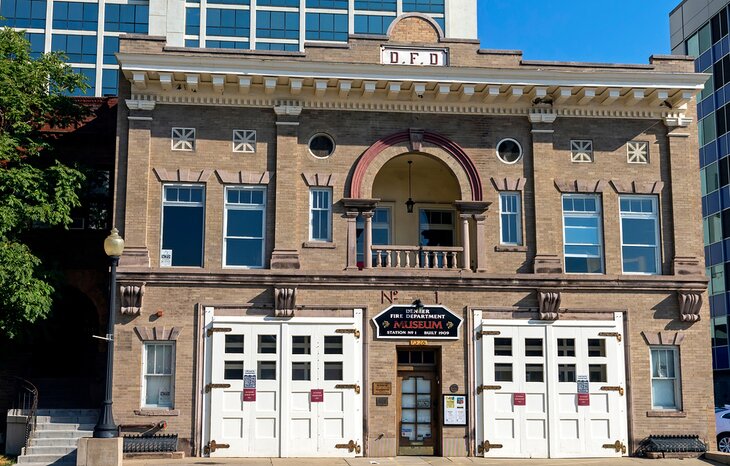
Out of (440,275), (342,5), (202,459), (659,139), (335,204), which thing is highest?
(342,5)

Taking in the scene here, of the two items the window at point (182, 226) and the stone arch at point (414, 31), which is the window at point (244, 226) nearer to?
the window at point (182, 226)

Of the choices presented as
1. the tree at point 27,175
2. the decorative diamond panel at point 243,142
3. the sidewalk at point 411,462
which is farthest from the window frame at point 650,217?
the tree at point 27,175

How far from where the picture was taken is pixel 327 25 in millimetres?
68375

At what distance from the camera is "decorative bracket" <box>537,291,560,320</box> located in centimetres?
2266

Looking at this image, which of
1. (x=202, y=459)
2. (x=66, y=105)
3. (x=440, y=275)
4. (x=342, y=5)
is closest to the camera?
(x=202, y=459)

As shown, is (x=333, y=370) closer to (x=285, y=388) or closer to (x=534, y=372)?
(x=285, y=388)

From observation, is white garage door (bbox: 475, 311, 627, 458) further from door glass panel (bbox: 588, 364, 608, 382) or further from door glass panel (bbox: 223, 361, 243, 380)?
door glass panel (bbox: 223, 361, 243, 380)

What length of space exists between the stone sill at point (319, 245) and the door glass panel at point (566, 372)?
6532mm

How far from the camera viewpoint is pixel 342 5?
225ft

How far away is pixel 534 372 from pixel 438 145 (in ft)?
20.8

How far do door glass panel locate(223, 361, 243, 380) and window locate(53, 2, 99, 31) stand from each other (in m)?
54.5

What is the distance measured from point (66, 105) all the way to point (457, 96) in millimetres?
10647

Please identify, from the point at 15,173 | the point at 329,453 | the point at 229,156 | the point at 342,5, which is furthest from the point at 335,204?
the point at 342,5

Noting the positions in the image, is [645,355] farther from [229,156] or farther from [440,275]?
[229,156]
